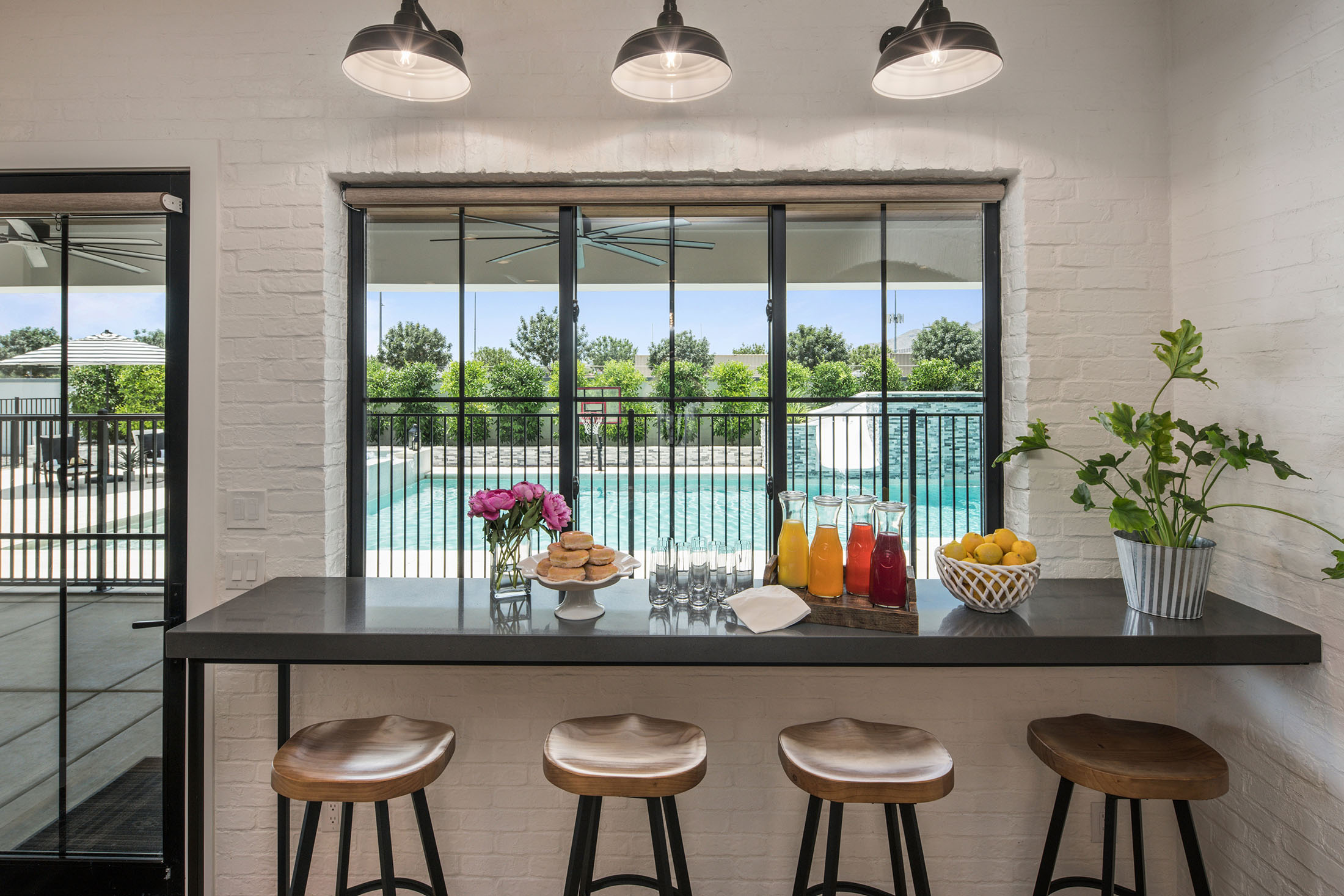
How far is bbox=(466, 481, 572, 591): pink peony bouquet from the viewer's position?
161 centimetres

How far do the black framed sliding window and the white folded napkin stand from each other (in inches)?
20.1

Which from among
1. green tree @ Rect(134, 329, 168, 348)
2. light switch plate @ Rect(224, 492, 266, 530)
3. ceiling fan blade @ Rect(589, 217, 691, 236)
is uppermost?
ceiling fan blade @ Rect(589, 217, 691, 236)

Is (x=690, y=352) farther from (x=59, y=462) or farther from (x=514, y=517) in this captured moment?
(x=59, y=462)

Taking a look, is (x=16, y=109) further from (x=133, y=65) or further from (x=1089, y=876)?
(x=1089, y=876)

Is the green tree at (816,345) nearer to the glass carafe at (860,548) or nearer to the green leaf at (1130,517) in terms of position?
the glass carafe at (860,548)

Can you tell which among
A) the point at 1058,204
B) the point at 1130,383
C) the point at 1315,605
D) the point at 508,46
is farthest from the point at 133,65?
the point at 1315,605

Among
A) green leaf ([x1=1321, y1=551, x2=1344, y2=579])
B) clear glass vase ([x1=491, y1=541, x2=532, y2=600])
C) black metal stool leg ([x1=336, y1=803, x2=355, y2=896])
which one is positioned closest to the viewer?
green leaf ([x1=1321, y1=551, x2=1344, y2=579])

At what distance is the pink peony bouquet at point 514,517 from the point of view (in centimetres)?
161

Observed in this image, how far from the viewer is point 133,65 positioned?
74.6 inches

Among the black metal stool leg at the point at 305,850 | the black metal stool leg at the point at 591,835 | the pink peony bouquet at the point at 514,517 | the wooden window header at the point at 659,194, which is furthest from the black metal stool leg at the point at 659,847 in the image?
the wooden window header at the point at 659,194

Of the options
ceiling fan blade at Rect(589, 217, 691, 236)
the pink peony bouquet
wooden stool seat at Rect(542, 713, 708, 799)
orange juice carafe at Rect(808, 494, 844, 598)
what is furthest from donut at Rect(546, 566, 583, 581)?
ceiling fan blade at Rect(589, 217, 691, 236)

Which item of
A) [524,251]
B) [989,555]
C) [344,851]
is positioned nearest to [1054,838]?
[989,555]

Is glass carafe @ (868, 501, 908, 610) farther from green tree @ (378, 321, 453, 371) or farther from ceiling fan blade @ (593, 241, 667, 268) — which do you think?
green tree @ (378, 321, 453, 371)

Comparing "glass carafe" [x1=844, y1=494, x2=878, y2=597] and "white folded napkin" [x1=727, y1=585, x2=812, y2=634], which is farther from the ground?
"glass carafe" [x1=844, y1=494, x2=878, y2=597]
